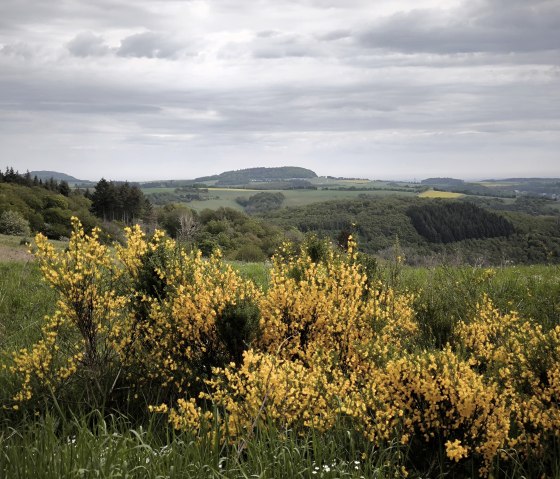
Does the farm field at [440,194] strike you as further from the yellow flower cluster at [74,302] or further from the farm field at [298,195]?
the yellow flower cluster at [74,302]

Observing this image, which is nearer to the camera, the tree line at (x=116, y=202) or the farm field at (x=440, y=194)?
the tree line at (x=116, y=202)

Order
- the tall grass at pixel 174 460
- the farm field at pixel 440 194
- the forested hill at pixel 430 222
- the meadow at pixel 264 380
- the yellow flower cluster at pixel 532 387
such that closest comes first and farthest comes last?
the tall grass at pixel 174 460
the meadow at pixel 264 380
the yellow flower cluster at pixel 532 387
the forested hill at pixel 430 222
the farm field at pixel 440 194

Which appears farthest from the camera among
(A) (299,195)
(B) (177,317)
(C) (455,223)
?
(A) (299,195)

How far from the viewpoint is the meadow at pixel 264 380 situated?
4.28 meters

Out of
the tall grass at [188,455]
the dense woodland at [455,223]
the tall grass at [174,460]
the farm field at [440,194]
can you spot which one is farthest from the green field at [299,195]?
the tall grass at [174,460]

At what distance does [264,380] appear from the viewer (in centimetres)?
468

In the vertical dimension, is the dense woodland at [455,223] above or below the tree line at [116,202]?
below

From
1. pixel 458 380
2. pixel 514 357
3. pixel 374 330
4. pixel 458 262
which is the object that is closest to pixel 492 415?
pixel 458 380

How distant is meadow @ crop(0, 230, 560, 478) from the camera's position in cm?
428

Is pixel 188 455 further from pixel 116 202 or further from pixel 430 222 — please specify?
pixel 430 222

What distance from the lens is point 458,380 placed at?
4.52 m

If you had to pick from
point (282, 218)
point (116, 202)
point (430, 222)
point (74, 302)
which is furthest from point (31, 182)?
point (74, 302)

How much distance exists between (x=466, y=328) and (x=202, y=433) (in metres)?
3.97

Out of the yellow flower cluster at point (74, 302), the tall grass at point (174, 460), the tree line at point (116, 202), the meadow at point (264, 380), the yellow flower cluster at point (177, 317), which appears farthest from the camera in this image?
the tree line at point (116, 202)
